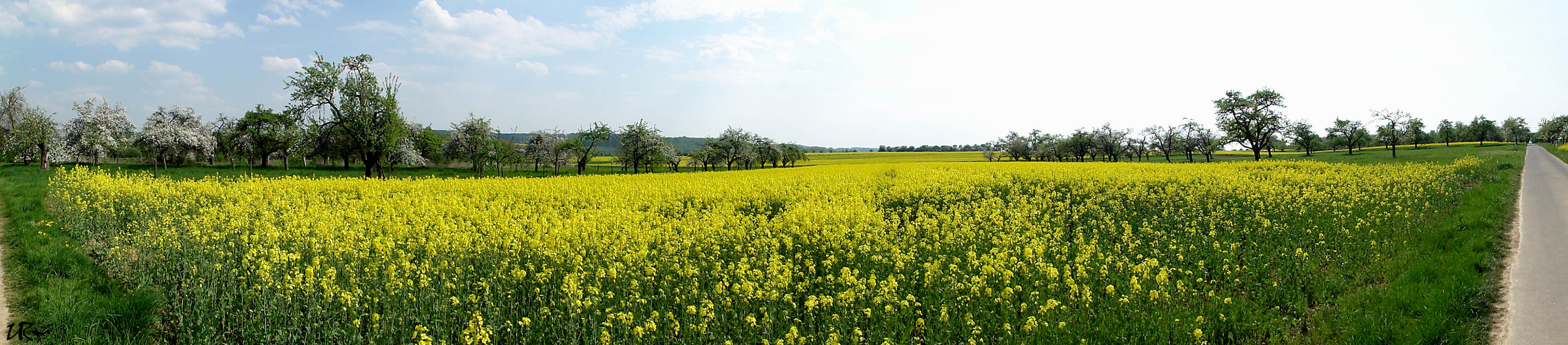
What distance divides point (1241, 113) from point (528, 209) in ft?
199

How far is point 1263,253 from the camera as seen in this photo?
9398 millimetres

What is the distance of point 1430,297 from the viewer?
6750mm

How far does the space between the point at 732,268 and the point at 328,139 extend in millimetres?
51108

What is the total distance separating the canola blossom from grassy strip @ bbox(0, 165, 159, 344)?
31 cm

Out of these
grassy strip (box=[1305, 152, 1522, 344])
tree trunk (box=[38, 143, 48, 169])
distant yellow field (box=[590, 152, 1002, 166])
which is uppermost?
tree trunk (box=[38, 143, 48, 169])

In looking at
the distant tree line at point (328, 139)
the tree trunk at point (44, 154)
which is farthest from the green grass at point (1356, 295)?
the tree trunk at point (44, 154)

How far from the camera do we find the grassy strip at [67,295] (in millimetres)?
5988

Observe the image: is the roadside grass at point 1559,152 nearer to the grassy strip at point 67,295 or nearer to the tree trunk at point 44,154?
the grassy strip at point 67,295

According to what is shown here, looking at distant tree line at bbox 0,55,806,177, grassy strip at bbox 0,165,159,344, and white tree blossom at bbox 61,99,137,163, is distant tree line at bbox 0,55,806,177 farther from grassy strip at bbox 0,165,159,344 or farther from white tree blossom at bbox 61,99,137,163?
grassy strip at bbox 0,165,159,344

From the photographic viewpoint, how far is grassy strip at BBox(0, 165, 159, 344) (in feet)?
19.6

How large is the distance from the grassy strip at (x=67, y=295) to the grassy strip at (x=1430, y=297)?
12185 mm

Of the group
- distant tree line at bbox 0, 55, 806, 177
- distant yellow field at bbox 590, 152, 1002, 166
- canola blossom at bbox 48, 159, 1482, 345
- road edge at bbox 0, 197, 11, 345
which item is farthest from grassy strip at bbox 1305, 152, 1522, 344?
distant yellow field at bbox 590, 152, 1002, 166

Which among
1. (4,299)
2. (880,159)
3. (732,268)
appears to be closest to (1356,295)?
(732,268)

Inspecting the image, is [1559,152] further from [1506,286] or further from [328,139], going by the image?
[328,139]
